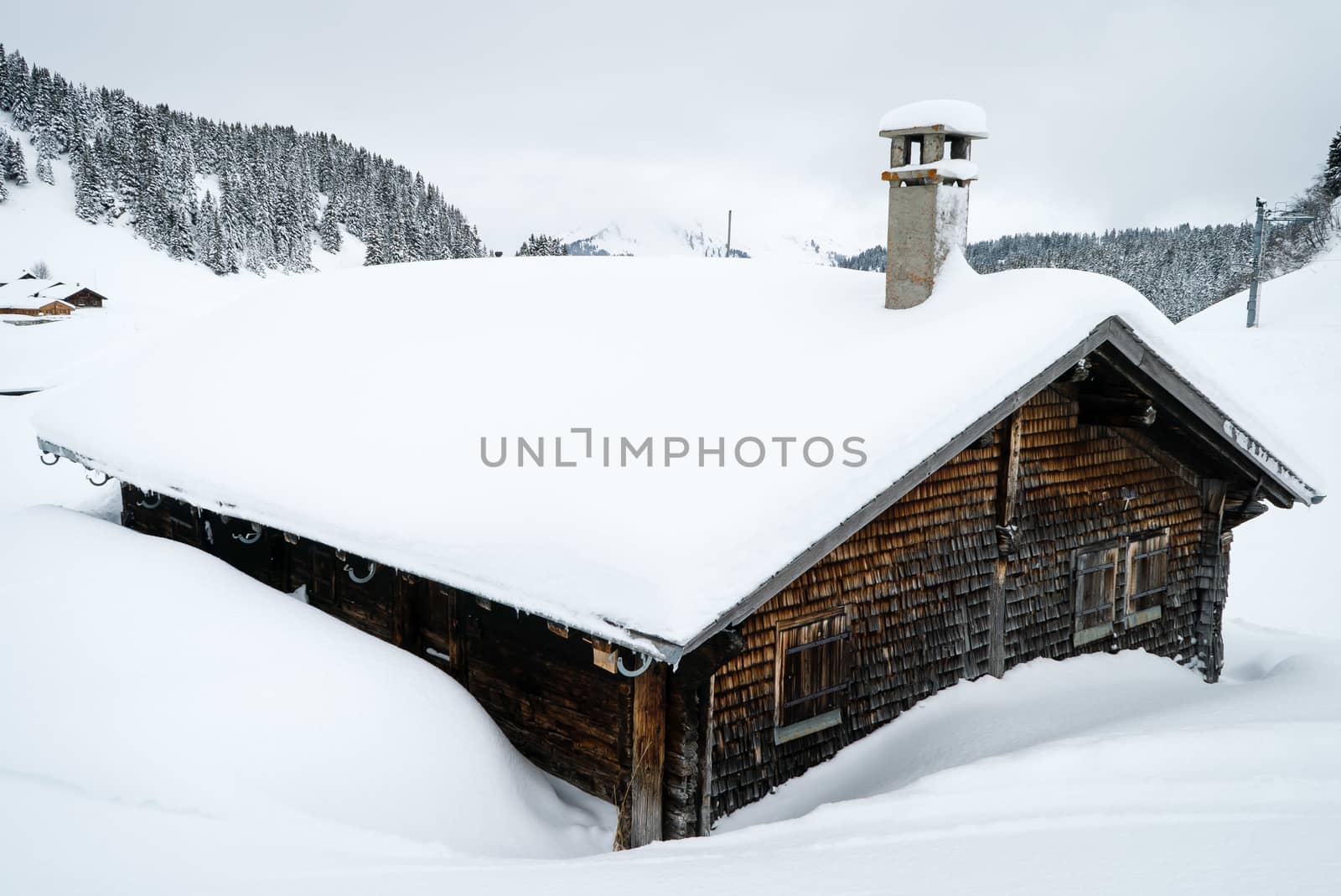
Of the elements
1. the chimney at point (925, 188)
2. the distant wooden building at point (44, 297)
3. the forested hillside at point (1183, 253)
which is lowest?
the chimney at point (925, 188)

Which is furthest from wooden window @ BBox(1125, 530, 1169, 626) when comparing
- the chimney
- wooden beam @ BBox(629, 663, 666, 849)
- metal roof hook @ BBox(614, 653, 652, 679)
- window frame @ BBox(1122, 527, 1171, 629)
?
metal roof hook @ BBox(614, 653, 652, 679)

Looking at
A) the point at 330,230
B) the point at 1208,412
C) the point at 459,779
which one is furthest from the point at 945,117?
the point at 330,230

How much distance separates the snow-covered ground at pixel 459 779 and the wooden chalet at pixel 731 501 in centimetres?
53

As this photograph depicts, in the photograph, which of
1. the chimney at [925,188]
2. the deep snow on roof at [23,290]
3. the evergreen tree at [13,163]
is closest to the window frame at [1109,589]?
the chimney at [925,188]

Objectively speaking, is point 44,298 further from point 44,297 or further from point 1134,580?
point 1134,580

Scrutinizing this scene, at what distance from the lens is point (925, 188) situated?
8.45 m

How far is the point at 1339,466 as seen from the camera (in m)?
25.0

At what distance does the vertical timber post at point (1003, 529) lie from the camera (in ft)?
26.0

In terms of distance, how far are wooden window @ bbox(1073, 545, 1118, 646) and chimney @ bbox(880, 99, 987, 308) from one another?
3.18 metres

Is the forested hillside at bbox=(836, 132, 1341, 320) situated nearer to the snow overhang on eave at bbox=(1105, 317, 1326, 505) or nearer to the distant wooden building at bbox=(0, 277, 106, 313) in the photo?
the snow overhang on eave at bbox=(1105, 317, 1326, 505)

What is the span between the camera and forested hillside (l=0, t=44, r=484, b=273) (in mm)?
88938

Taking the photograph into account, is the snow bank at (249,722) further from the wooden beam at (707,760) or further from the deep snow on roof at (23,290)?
the deep snow on roof at (23,290)

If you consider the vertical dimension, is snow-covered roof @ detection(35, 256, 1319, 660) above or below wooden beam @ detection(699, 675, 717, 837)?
above

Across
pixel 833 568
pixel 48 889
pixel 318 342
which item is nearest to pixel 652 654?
pixel 833 568
